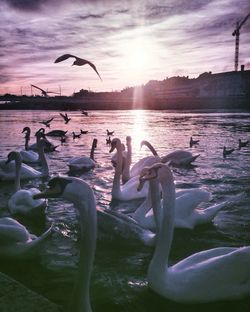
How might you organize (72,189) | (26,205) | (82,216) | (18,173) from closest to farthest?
(72,189), (82,216), (26,205), (18,173)

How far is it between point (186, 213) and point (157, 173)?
2.26 meters

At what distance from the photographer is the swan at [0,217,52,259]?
592 cm

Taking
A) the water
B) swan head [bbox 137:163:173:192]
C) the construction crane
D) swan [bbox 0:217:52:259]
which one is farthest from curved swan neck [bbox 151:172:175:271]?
the construction crane

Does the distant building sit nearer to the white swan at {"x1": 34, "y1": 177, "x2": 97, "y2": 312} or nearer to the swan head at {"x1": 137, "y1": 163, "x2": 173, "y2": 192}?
the swan head at {"x1": 137, "y1": 163, "x2": 173, "y2": 192}

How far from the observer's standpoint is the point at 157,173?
5473mm

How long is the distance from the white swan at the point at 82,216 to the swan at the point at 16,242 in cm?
210

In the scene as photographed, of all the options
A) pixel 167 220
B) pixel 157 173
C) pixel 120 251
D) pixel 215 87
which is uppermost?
pixel 215 87

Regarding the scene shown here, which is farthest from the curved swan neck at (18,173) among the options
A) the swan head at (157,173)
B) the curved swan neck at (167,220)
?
the curved swan neck at (167,220)

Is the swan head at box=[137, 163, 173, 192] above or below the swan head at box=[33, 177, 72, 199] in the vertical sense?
below

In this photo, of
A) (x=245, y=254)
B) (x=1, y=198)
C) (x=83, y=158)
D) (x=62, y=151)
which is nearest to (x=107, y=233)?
(x=245, y=254)

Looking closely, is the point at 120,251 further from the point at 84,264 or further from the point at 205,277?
the point at 84,264

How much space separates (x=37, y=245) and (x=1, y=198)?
4968 mm

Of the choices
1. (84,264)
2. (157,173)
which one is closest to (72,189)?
(84,264)

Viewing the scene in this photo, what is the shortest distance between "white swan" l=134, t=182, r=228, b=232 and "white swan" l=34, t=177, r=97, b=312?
11.9 ft
